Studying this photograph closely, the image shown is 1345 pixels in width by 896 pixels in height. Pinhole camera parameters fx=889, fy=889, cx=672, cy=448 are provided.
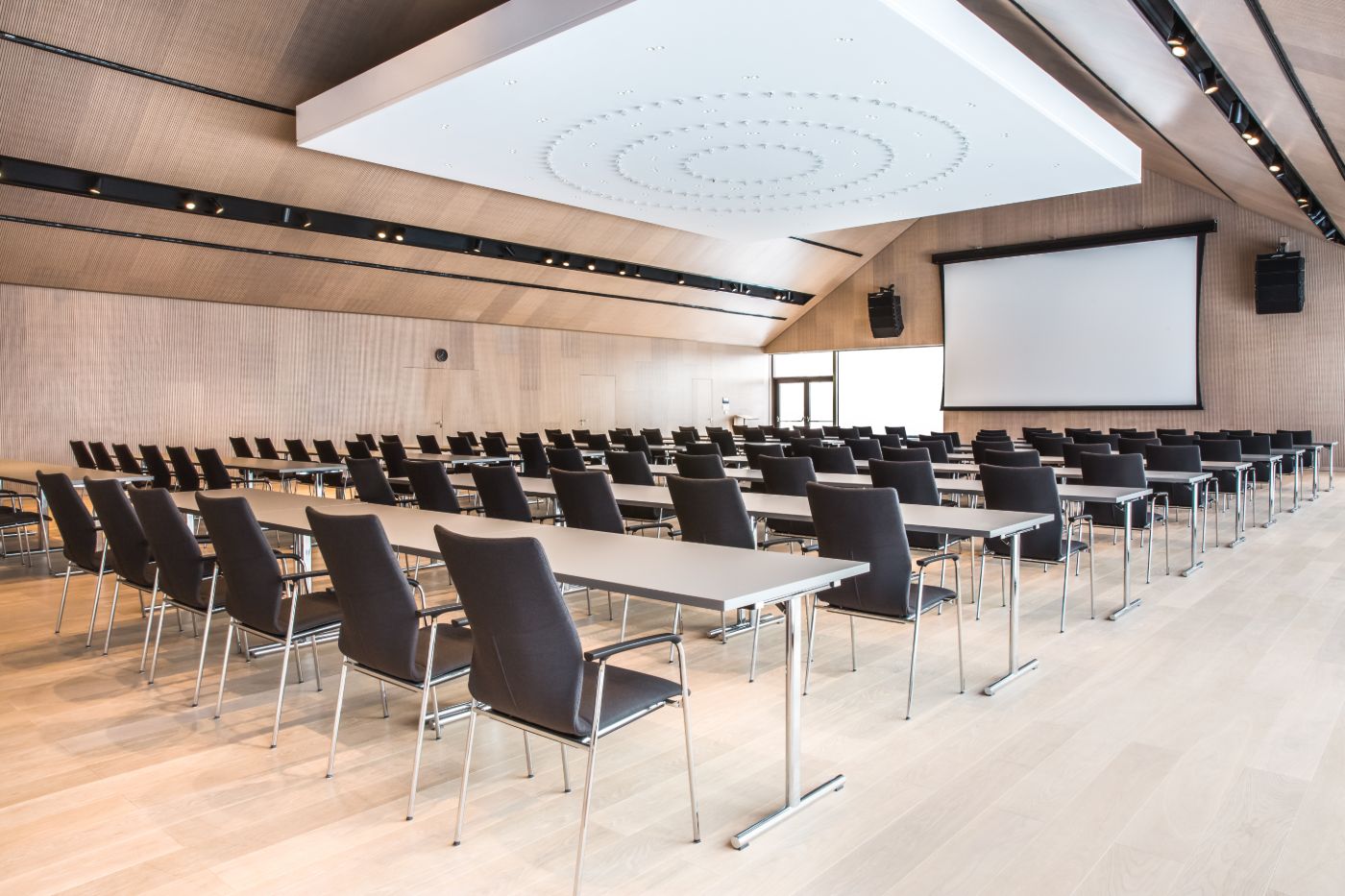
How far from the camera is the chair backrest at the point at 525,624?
2.39 metres

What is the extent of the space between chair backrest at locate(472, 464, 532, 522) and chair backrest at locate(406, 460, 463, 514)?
330 mm

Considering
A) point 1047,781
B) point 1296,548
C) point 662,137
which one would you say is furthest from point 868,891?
point 662,137

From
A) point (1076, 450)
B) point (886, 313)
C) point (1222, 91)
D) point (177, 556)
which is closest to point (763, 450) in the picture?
point (1076, 450)

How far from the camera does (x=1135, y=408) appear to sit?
16.7m

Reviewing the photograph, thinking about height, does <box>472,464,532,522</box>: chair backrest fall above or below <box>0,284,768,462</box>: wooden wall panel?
below

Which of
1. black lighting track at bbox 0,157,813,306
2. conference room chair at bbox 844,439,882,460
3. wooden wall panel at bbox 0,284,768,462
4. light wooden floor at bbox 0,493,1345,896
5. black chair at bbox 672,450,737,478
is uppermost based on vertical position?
black lighting track at bbox 0,157,813,306

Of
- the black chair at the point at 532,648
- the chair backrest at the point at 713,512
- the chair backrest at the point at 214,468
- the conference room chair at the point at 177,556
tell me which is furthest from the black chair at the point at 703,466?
the chair backrest at the point at 214,468

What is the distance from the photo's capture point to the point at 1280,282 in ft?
49.1

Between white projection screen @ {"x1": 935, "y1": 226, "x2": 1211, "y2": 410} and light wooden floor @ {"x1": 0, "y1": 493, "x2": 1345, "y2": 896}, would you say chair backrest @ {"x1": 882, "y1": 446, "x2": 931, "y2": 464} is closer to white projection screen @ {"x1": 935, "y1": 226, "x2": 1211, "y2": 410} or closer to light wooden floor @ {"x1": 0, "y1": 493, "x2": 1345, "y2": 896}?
light wooden floor @ {"x1": 0, "y1": 493, "x2": 1345, "y2": 896}

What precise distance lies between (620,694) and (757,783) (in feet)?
2.61

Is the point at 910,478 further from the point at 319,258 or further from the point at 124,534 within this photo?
the point at 319,258

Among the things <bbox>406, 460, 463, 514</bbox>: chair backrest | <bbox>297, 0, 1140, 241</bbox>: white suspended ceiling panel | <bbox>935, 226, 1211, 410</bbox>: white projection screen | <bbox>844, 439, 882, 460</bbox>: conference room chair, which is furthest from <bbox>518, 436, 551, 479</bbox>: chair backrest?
<bbox>935, 226, 1211, 410</bbox>: white projection screen

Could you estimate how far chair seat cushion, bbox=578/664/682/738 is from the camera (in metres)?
2.50

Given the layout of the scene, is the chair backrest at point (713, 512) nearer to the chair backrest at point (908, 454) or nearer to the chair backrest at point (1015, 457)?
the chair backrest at point (1015, 457)
